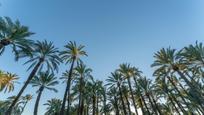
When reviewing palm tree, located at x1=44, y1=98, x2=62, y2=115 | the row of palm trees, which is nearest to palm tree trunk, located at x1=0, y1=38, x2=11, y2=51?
the row of palm trees

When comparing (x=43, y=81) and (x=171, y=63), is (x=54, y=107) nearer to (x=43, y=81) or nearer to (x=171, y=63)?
(x=43, y=81)

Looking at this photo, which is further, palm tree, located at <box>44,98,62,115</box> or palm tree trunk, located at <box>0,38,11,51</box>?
palm tree, located at <box>44,98,62,115</box>

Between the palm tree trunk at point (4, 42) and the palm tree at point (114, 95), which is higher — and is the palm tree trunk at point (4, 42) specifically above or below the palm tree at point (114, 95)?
below

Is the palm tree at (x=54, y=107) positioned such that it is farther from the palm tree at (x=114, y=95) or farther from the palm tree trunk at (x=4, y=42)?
the palm tree trunk at (x=4, y=42)

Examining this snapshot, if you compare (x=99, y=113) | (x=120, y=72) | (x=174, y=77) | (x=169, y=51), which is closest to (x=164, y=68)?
(x=169, y=51)

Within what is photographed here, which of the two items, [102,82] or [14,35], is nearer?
[14,35]

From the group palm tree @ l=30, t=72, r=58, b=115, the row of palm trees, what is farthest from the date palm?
palm tree @ l=30, t=72, r=58, b=115

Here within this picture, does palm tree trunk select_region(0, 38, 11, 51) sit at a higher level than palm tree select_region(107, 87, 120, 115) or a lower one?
lower

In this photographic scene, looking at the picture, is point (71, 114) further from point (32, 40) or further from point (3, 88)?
point (32, 40)

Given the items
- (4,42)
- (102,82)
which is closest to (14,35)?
(4,42)

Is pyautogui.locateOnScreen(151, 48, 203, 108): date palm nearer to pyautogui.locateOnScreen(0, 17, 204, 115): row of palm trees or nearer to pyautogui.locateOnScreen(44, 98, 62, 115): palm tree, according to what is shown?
pyautogui.locateOnScreen(0, 17, 204, 115): row of palm trees

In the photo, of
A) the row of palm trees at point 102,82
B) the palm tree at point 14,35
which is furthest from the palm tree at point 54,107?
the palm tree at point 14,35

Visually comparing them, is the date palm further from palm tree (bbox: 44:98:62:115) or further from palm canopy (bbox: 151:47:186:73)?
palm tree (bbox: 44:98:62:115)

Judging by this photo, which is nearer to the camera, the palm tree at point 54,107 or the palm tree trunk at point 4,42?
the palm tree trunk at point 4,42
